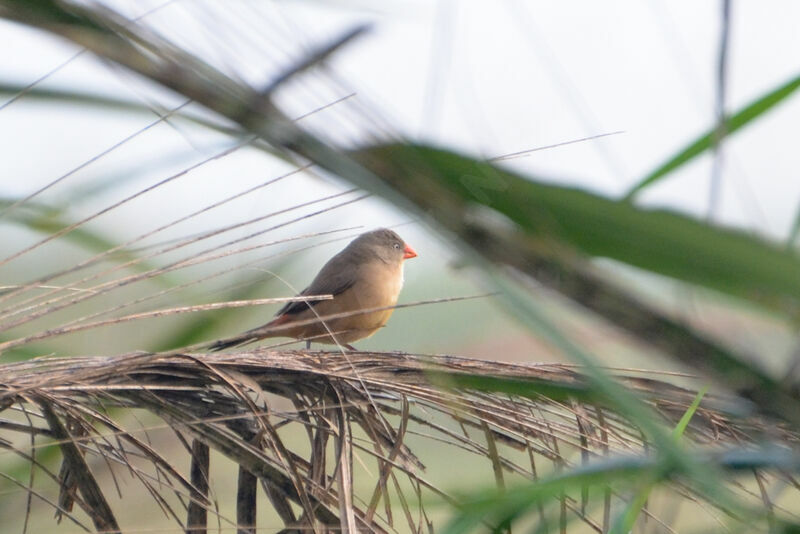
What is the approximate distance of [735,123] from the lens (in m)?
0.71

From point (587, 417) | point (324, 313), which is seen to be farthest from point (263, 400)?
point (324, 313)

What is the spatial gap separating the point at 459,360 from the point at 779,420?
1.16 meters

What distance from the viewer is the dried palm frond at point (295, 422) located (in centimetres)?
159

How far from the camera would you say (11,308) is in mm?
1514

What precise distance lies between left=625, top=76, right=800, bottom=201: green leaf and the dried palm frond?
884 mm

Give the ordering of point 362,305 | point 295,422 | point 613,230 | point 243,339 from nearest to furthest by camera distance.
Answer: point 613,230, point 295,422, point 243,339, point 362,305

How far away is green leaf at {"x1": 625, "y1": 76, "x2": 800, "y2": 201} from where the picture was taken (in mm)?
Answer: 699

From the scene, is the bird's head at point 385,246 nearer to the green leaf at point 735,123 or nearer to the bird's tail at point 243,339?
the bird's tail at point 243,339

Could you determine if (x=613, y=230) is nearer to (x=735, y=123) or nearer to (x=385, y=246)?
(x=735, y=123)

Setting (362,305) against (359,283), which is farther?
(359,283)

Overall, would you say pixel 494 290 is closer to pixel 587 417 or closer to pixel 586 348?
pixel 586 348

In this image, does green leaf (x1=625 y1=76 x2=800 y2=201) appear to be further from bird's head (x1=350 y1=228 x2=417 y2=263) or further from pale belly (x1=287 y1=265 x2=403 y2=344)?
bird's head (x1=350 y1=228 x2=417 y2=263)

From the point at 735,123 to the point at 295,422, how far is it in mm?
1160

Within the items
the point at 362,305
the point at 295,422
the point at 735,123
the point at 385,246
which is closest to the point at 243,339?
the point at 295,422
